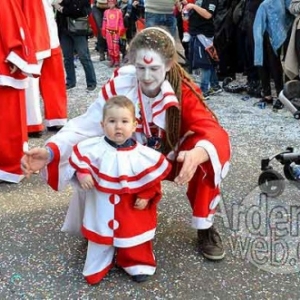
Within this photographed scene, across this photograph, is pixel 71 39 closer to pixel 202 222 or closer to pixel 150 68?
pixel 150 68

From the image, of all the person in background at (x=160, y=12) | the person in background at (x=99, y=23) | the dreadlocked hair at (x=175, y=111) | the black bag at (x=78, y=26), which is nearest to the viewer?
the dreadlocked hair at (x=175, y=111)

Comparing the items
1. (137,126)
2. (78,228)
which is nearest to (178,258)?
(78,228)

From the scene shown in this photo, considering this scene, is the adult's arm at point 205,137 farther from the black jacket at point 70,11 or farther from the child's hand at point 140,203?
the black jacket at point 70,11

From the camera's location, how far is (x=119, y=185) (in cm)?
225

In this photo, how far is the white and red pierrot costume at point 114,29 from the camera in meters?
7.99

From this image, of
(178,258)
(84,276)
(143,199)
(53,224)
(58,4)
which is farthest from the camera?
(58,4)

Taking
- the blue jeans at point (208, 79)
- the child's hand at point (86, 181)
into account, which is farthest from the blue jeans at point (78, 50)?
the child's hand at point (86, 181)

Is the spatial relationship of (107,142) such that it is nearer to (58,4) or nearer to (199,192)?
(199,192)

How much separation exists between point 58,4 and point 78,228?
12.4 feet

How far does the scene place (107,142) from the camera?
7.59 feet

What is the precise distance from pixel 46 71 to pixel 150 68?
7.05 feet

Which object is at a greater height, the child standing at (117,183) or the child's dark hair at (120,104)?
the child's dark hair at (120,104)

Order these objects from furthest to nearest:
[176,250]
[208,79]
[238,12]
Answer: [238,12], [208,79], [176,250]

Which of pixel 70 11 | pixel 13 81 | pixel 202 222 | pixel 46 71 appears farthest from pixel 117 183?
pixel 70 11
